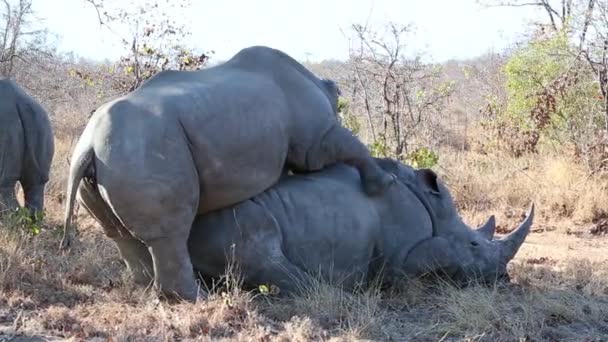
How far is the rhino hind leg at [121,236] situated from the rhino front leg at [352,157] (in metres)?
1.34

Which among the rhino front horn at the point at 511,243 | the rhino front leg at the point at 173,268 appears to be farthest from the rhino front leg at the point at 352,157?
the rhino front leg at the point at 173,268

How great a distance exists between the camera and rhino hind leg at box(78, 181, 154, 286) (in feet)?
18.1

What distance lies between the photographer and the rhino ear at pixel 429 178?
7020 millimetres

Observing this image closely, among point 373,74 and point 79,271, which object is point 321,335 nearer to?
point 79,271

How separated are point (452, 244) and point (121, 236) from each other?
8.02 feet

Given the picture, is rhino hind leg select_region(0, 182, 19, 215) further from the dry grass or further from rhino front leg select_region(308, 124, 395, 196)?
rhino front leg select_region(308, 124, 395, 196)

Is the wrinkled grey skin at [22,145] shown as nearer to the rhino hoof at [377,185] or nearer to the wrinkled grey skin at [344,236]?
the wrinkled grey skin at [344,236]

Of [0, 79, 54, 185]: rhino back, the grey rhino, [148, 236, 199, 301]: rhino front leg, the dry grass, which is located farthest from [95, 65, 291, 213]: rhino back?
[0, 79, 54, 185]: rhino back

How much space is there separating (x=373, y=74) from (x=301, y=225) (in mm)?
6802

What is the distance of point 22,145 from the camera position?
8406 mm

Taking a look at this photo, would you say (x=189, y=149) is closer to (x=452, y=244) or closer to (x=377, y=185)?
(x=377, y=185)

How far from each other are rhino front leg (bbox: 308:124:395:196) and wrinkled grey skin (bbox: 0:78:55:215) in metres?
3.24

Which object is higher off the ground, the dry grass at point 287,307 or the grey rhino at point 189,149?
the grey rhino at point 189,149

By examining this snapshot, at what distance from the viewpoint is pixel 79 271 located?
22.5 ft
